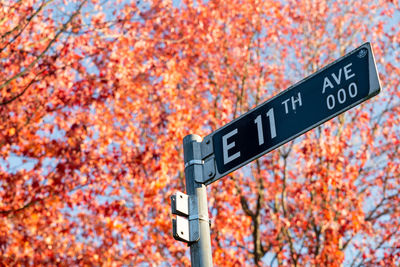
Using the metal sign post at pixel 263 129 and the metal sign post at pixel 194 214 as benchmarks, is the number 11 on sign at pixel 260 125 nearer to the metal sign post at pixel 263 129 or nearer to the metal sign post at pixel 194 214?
the metal sign post at pixel 263 129

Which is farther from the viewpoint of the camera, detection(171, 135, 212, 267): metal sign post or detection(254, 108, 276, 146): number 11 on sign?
detection(254, 108, 276, 146): number 11 on sign

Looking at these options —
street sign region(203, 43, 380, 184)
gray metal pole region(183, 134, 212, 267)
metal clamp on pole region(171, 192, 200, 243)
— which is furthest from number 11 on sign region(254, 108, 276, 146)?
metal clamp on pole region(171, 192, 200, 243)

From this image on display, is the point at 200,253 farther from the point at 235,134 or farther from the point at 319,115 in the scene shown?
the point at 319,115

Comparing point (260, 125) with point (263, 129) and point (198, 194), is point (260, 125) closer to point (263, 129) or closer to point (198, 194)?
point (263, 129)

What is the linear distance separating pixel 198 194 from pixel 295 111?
0.96 metres

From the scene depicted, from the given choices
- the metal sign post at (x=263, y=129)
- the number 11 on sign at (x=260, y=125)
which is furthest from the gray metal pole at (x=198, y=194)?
the number 11 on sign at (x=260, y=125)

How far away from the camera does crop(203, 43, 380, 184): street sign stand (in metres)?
3.13

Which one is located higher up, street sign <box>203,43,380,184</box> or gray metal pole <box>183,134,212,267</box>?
street sign <box>203,43,380,184</box>

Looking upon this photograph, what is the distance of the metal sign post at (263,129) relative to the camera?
3162mm

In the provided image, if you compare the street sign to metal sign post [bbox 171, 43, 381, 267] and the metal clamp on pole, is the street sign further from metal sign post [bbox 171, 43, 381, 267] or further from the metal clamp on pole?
the metal clamp on pole

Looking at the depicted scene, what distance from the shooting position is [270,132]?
349 centimetres

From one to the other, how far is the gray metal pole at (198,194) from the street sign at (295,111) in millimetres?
86

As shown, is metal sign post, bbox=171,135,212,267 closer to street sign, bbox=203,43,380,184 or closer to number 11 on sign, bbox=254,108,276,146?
street sign, bbox=203,43,380,184

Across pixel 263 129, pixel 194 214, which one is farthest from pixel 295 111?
pixel 194 214
